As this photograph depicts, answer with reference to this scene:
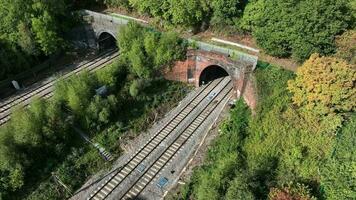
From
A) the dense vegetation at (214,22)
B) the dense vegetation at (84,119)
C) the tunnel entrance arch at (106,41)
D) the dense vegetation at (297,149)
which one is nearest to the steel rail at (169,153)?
the dense vegetation at (297,149)

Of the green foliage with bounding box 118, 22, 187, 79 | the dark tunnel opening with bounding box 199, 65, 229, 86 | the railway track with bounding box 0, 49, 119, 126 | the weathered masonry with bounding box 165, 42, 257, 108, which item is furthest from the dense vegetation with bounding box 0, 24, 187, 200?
the railway track with bounding box 0, 49, 119, 126

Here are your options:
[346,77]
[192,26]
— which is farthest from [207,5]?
[346,77]

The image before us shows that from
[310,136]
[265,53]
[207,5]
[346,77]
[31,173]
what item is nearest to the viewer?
[346,77]

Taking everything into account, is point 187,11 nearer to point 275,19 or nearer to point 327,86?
point 275,19

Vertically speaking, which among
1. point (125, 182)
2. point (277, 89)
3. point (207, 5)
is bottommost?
point (125, 182)

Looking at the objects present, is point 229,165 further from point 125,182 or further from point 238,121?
point 125,182

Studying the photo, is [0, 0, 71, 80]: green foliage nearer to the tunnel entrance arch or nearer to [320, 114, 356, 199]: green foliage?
the tunnel entrance arch

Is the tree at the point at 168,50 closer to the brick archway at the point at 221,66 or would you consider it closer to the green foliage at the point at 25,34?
the brick archway at the point at 221,66
